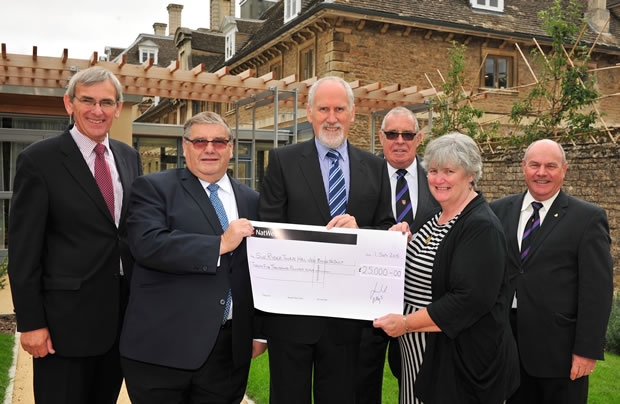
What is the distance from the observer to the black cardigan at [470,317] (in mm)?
2734

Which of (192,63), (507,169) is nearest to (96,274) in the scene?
(507,169)

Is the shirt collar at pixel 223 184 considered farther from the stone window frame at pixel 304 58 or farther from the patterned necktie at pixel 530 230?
the stone window frame at pixel 304 58

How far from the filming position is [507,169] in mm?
13562

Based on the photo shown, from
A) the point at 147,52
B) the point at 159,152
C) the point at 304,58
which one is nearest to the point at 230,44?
the point at 304,58

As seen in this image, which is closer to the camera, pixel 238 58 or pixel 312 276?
pixel 312 276

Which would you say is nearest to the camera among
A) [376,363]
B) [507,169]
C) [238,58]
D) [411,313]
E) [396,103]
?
[411,313]

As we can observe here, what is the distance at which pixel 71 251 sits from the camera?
310 cm

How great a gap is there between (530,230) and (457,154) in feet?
3.18

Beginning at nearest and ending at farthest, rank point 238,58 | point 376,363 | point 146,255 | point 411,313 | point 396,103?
point 146,255 < point 411,313 < point 376,363 < point 396,103 < point 238,58

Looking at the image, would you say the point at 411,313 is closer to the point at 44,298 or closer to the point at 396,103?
the point at 44,298

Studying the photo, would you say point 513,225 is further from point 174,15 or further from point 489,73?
point 174,15

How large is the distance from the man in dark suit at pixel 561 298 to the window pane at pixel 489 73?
19134mm

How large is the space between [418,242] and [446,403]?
85cm

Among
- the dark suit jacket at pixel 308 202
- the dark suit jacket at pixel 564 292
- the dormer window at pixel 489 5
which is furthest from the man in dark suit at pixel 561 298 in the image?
the dormer window at pixel 489 5
